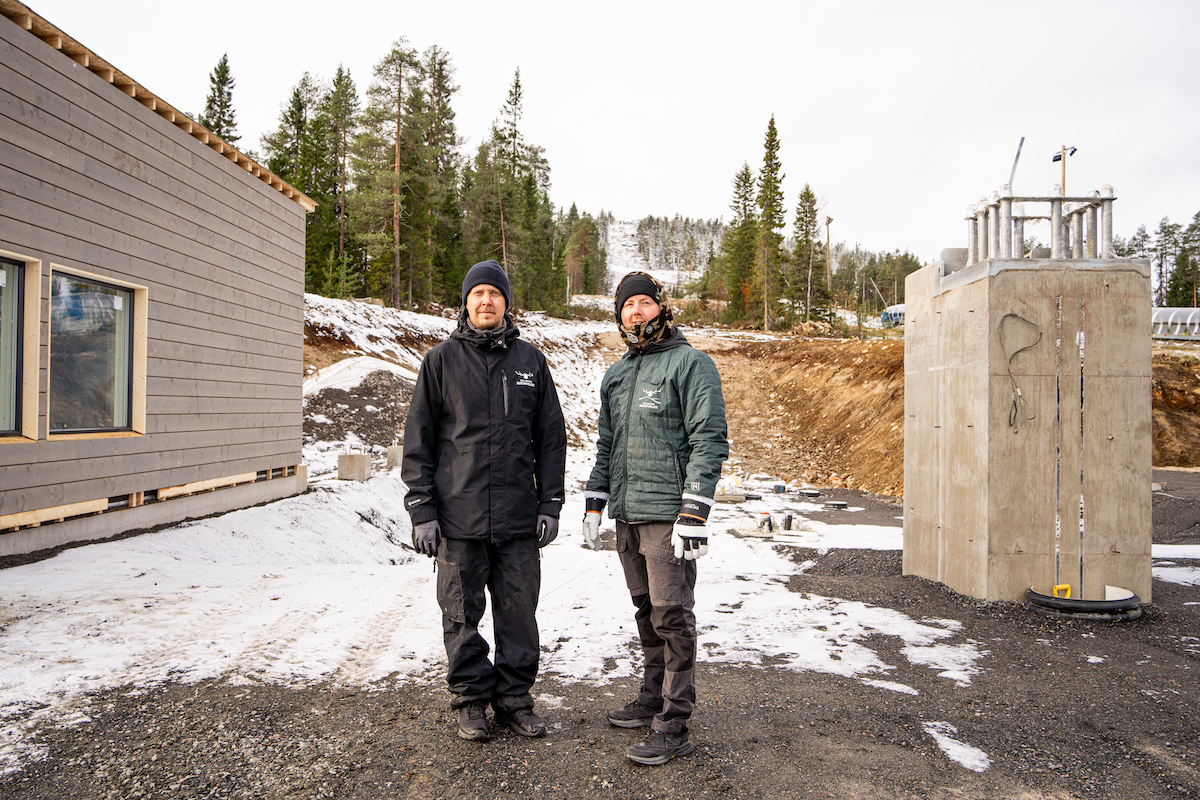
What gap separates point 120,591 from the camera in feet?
15.6

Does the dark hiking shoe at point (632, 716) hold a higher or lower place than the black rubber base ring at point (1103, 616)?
higher

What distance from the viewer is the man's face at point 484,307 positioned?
121 inches

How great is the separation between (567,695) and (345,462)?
8368 millimetres

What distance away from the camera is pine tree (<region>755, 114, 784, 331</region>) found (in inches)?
1590

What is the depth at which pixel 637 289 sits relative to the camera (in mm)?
3088

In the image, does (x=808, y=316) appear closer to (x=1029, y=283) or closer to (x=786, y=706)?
(x=1029, y=283)

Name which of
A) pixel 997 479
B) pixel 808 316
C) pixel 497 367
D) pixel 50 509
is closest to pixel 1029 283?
pixel 997 479

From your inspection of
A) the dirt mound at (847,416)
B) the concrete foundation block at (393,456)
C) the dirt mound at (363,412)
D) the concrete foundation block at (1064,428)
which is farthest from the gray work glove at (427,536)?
the dirt mound at (847,416)

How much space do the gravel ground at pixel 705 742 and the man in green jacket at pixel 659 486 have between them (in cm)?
25

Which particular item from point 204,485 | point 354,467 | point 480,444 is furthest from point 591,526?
point 354,467

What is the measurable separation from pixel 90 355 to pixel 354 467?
4.52 m

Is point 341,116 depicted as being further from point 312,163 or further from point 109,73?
point 109,73

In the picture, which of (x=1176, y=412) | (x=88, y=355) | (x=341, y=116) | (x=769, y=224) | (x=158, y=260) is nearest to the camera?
(x=88, y=355)

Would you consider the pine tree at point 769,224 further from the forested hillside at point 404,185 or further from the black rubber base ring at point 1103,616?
the black rubber base ring at point 1103,616
